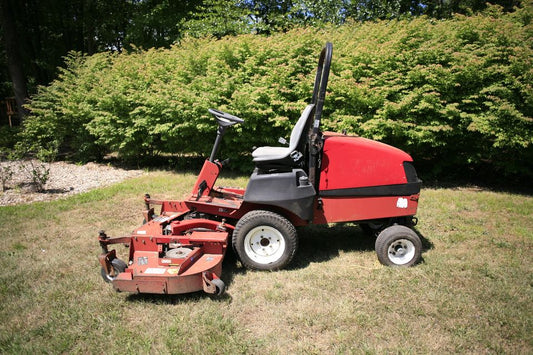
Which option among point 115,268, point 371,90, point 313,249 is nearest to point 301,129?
point 313,249

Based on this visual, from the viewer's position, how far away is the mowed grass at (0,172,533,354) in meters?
2.69

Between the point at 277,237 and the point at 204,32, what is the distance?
13.0 meters

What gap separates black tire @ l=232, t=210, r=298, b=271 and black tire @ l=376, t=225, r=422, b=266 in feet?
3.25

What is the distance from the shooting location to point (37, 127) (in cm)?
1007

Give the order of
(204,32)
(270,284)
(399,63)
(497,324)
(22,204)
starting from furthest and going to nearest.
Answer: (204,32) → (399,63) → (22,204) → (270,284) → (497,324)

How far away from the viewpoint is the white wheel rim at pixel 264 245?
373cm

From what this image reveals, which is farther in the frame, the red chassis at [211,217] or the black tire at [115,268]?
the black tire at [115,268]

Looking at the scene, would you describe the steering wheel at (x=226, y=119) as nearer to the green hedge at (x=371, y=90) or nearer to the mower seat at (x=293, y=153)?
the mower seat at (x=293, y=153)

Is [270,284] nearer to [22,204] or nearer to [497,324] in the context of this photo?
[497,324]

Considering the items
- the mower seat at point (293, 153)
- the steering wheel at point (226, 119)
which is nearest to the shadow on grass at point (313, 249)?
the mower seat at point (293, 153)

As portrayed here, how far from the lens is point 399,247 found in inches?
155

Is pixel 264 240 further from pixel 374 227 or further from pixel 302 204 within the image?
pixel 374 227

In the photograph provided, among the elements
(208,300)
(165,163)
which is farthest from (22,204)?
(208,300)

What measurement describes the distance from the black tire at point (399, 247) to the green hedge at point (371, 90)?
338 cm
